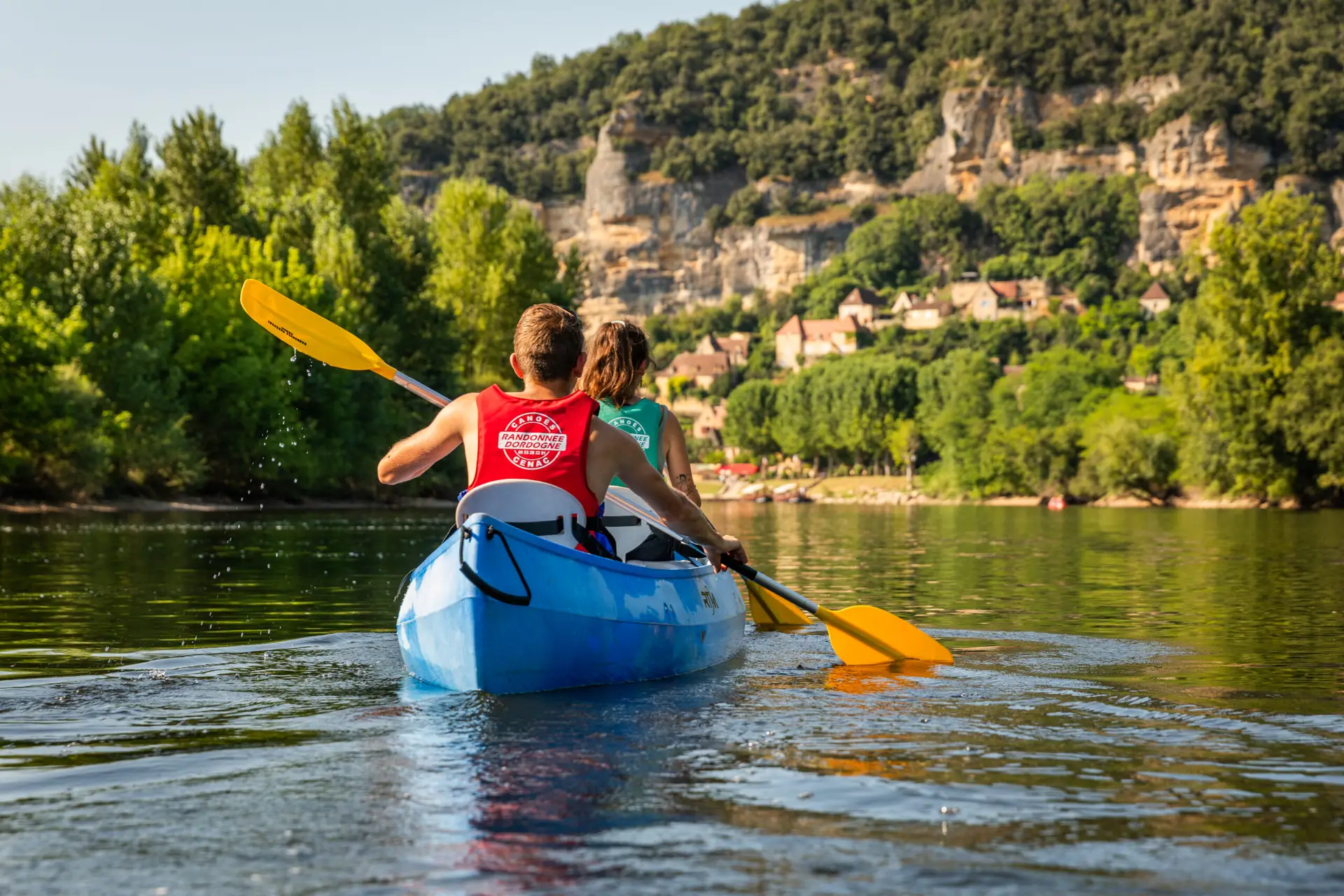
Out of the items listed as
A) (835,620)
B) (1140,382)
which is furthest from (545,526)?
(1140,382)

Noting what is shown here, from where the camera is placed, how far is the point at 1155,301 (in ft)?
541

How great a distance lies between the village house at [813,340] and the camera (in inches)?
7077

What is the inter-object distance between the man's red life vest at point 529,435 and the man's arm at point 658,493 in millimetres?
231

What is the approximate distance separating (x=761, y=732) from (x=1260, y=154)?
618 feet

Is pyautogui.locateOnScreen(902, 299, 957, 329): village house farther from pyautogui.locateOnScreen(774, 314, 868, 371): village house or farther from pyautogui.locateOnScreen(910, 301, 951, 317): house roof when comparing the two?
pyautogui.locateOnScreen(774, 314, 868, 371): village house

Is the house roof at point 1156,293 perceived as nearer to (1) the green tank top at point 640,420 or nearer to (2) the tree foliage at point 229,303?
(2) the tree foliage at point 229,303

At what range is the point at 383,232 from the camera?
5281 cm

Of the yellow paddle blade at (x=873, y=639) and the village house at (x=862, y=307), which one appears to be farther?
the village house at (x=862, y=307)

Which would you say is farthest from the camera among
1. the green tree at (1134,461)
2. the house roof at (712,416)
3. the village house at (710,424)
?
the house roof at (712,416)

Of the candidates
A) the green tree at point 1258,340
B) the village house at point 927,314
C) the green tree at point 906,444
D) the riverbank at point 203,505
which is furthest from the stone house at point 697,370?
the riverbank at point 203,505

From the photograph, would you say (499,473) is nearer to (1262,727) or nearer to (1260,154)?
(1262,727)

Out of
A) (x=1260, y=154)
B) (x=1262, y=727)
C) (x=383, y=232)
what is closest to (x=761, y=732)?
(x=1262, y=727)

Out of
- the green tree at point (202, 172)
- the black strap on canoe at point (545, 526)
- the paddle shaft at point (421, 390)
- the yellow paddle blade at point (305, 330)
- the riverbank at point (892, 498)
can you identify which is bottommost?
the riverbank at point (892, 498)

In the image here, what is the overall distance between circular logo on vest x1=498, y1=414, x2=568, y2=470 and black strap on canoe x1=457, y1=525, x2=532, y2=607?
0.42 meters
